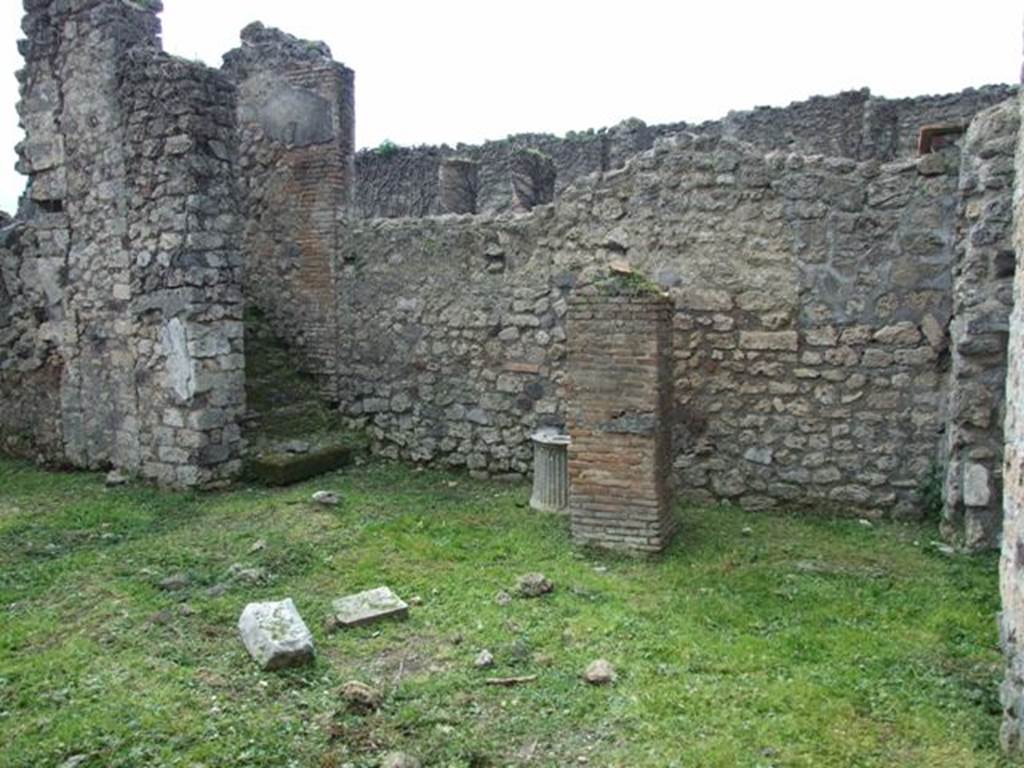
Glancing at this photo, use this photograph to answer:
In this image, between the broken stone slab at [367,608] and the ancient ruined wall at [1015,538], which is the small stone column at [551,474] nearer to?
the broken stone slab at [367,608]

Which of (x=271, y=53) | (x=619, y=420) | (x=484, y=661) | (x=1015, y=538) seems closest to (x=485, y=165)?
(x=271, y=53)

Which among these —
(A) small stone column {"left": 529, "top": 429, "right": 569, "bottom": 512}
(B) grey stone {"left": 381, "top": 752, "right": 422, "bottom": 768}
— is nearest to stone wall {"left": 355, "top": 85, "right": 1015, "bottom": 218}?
(A) small stone column {"left": 529, "top": 429, "right": 569, "bottom": 512}

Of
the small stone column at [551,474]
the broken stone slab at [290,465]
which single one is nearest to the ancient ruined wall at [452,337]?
the broken stone slab at [290,465]

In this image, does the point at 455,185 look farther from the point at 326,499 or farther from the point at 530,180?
the point at 326,499

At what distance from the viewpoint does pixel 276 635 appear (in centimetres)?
477

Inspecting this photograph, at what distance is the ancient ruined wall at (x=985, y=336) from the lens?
618cm

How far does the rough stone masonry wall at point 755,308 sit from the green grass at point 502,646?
1.82 ft

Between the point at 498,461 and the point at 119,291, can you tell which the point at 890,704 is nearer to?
the point at 498,461

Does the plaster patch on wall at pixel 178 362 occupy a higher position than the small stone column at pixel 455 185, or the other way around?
the small stone column at pixel 455 185

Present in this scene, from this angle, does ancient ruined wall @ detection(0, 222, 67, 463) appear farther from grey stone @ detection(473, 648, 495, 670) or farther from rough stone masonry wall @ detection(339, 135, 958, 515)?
grey stone @ detection(473, 648, 495, 670)

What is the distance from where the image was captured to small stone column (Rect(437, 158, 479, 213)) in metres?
14.4

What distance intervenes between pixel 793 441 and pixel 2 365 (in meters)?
8.42

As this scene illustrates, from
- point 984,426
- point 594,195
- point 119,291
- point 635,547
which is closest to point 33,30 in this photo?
point 119,291

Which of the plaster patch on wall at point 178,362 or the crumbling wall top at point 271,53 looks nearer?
the plaster patch on wall at point 178,362
